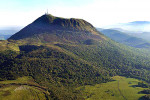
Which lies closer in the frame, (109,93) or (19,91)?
(19,91)

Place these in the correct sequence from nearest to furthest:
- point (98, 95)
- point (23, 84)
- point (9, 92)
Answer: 1. point (9, 92)
2. point (23, 84)
3. point (98, 95)

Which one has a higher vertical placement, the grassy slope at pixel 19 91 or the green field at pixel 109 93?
the grassy slope at pixel 19 91

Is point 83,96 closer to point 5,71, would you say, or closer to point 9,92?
point 9,92

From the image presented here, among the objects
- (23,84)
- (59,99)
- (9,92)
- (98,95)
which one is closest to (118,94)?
(98,95)

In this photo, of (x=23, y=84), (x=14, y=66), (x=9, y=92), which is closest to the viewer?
(x=9, y=92)

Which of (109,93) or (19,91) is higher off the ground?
(19,91)

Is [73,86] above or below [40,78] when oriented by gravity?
below

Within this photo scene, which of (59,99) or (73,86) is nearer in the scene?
(59,99)

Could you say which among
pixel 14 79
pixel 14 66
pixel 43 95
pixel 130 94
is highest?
pixel 14 66

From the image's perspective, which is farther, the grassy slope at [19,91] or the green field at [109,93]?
the green field at [109,93]
